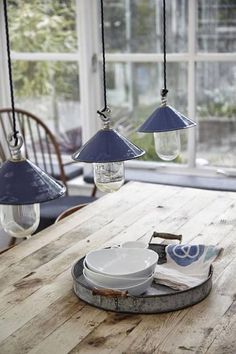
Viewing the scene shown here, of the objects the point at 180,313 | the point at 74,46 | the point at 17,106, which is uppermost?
the point at 74,46

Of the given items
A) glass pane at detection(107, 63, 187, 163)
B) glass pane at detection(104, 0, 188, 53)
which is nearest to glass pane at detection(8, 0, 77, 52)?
glass pane at detection(104, 0, 188, 53)

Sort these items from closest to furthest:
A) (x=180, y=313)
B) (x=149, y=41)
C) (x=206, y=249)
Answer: (x=180, y=313) < (x=206, y=249) < (x=149, y=41)

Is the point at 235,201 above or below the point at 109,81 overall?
below

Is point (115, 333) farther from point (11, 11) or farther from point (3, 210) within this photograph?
point (11, 11)

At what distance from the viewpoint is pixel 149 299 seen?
64.0 inches

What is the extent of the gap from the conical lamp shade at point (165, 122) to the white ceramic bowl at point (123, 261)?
16.2 inches

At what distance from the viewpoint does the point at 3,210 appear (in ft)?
4.97

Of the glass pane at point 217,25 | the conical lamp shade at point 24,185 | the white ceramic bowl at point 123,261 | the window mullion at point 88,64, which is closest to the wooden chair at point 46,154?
the window mullion at point 88,64

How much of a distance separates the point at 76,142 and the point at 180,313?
8.36 feet

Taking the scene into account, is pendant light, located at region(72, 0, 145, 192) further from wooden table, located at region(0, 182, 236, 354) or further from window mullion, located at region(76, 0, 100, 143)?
window mullion, located at region(76, 0, 100, 143)

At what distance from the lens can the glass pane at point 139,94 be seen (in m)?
3.62

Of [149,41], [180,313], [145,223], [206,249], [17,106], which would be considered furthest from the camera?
[17,106]

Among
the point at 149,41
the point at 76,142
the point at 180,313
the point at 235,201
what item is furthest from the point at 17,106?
the point at 180,313

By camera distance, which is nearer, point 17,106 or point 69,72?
point 69,72
